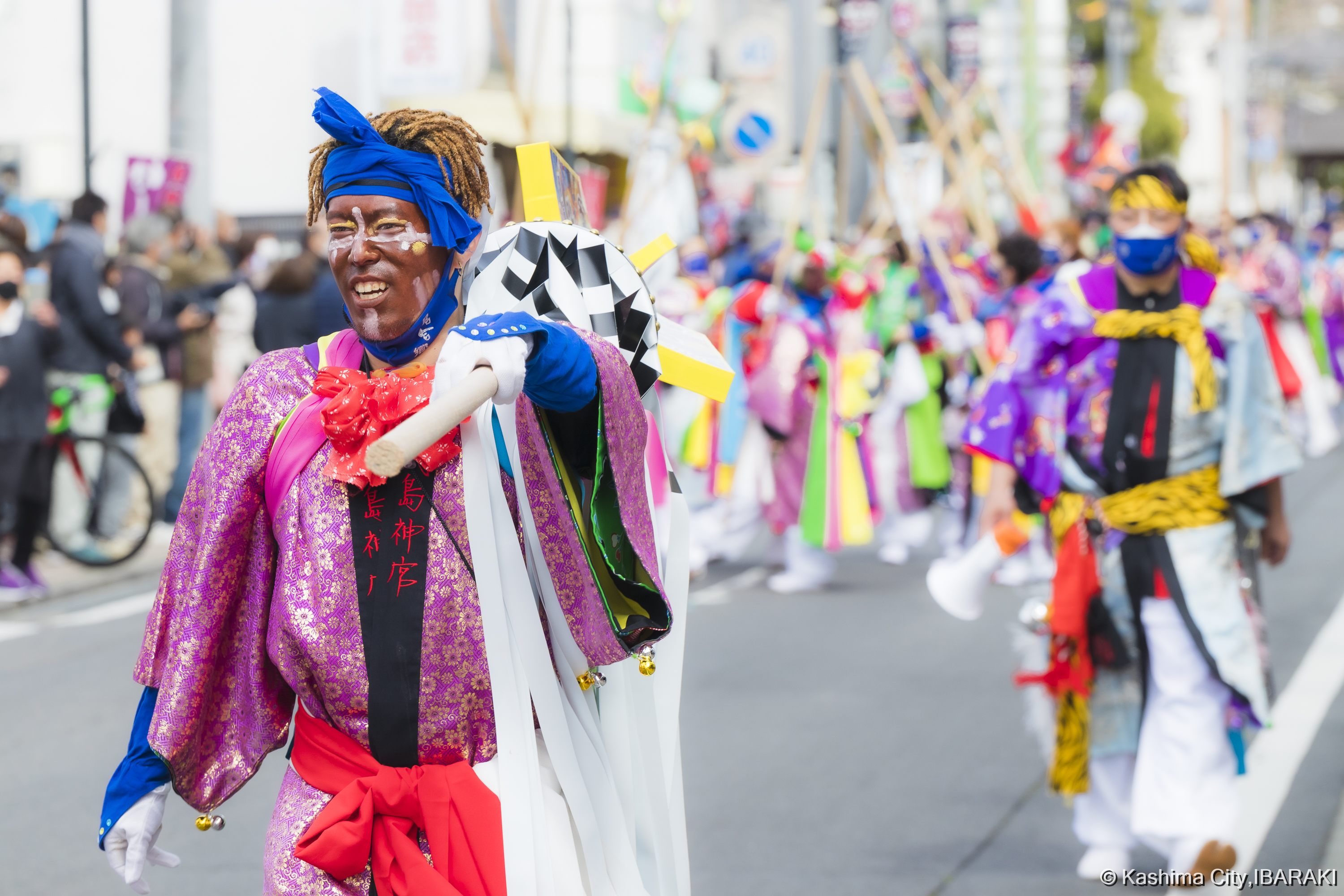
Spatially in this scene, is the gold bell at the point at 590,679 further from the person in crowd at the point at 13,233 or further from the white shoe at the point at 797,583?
the person in crowd at the point at 13,233

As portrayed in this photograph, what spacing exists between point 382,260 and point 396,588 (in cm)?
46

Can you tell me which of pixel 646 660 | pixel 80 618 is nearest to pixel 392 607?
pixel 646 660

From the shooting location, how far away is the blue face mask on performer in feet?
15.3

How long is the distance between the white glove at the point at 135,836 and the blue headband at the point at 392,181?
0.72 metres

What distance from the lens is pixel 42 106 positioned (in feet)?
53.3

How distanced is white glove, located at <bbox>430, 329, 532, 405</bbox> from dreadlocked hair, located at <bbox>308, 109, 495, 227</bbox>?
41 cm

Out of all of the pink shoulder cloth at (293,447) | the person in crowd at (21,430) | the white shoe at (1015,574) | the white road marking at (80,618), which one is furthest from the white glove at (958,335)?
the pink shoulder cloth at (293,447)

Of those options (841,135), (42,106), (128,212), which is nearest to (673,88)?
(841,135)

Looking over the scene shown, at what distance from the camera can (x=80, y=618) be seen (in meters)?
8.77

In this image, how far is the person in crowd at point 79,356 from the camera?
31.7 ft

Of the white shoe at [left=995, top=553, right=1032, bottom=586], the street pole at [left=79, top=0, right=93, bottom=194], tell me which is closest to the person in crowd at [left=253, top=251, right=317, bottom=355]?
the street pole at [left=79, top=0, right=93, bottom=194]

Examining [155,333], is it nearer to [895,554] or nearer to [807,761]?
[895,554]

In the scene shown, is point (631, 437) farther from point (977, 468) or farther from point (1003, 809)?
point (977, 468)

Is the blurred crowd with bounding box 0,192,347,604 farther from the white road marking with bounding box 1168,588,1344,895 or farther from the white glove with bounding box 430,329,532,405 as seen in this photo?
the white glove with bounding box 430,329,532,405
